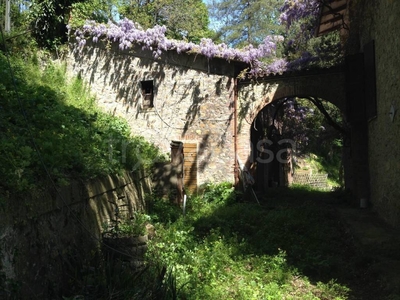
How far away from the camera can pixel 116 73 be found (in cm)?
1275

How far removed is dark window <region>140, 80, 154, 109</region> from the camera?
12430mm

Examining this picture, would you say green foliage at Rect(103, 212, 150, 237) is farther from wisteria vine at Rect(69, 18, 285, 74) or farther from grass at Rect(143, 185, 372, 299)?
wisteria vine at Rect(69, 18, 285, 74)

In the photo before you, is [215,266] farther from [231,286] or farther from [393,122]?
[393,122]

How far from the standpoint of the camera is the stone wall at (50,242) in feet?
10.9

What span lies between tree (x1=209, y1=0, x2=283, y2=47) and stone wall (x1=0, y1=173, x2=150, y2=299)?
79.3ft

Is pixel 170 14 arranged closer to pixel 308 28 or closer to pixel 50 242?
pixel 308 28

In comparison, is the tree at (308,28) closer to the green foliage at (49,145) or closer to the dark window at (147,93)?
the dark window at (147,93)

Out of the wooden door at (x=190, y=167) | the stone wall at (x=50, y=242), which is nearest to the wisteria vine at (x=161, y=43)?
the wooden door at (x=190, y=167)

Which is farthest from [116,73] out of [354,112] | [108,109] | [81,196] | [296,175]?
[296,175]

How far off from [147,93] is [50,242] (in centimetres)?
890

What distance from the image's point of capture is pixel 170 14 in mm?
25781

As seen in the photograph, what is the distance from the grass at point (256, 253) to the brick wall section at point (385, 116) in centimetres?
115

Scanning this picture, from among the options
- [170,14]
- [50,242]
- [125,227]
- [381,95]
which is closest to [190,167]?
[125,227]

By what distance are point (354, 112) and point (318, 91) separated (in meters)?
1.33
